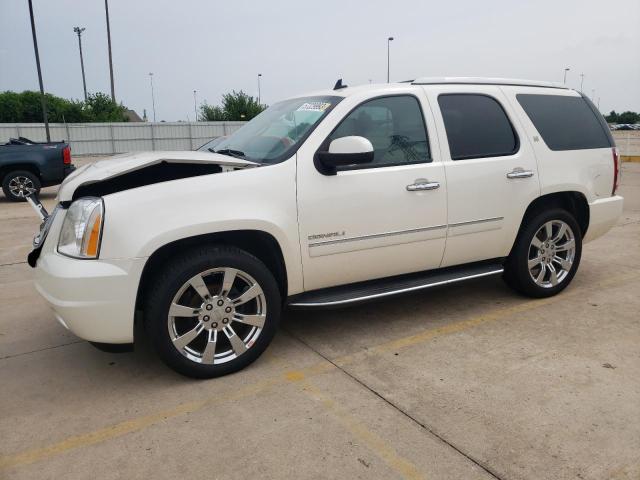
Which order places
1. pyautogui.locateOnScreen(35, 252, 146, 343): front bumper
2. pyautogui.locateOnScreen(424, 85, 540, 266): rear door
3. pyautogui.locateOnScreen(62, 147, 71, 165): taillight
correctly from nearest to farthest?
pyautogui.locateOnScreen(35, 252, 146, 343): front bumper < pyautogui.locateOnScreen(424, 85, 540, 266): rear door < pyautogui.locateOnScreen(62, 147, 71, 165): taillight

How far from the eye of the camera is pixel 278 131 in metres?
3.94

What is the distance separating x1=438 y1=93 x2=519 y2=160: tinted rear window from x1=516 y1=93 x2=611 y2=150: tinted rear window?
32 centimetres

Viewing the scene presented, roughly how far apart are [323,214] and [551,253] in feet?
7.54

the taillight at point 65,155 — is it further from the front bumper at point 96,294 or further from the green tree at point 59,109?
the green tree at point 59,109

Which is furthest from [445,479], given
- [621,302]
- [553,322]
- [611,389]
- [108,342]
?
[621,302]

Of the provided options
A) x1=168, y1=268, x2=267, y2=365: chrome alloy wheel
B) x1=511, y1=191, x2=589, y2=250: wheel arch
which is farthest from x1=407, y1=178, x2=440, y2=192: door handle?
x1=168, y1=268, x2=267, y2=365: chrome alloy wheel

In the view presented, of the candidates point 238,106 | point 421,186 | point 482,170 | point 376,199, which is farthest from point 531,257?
point 238,106

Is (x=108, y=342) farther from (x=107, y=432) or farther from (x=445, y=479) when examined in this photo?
(x=445, y=479)

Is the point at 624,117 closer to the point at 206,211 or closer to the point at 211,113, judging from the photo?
the point at 211,113

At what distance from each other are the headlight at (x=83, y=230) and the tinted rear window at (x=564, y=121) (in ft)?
11.1

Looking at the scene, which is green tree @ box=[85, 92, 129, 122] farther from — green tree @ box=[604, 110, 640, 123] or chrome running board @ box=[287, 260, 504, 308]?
green tree @ box=[604, 110, 640, 123]

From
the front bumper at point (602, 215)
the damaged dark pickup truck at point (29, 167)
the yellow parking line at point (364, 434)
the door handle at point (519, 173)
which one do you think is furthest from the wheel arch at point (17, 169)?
the front bumper at point (602, 215)

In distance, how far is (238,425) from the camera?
2.83 metres

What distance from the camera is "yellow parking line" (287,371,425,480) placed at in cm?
246
